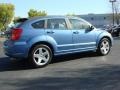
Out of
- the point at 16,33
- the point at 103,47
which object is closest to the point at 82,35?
the point at 103,47

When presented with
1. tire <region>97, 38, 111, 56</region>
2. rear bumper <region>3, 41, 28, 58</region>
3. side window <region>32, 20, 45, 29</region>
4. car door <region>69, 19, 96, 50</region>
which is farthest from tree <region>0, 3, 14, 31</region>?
rear bumper <region>3, 41, 28, 58</region>

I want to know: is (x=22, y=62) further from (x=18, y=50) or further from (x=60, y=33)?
(x=60, y=33)

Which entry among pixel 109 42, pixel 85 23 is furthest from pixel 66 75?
pixel 109 42

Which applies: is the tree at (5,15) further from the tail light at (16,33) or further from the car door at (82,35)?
the tail light at (16,33)

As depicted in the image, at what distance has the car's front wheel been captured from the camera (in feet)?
34.9

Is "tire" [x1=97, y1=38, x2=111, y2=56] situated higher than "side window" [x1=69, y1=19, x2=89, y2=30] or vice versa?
"side window" [x1=69, y1=19, x2=89, y2=30]

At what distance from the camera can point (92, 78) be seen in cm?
869

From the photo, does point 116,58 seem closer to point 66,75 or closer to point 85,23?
point 85,23

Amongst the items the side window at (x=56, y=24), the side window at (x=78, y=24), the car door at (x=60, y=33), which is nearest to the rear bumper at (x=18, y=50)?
the car door at (x=60, y=33)

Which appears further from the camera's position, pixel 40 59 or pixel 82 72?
pixel 40 59

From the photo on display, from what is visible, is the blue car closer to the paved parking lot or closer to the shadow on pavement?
the paved parking lot

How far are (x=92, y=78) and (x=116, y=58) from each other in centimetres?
364

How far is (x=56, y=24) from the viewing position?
11469 millimetres

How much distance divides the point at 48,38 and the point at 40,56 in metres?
0.63
